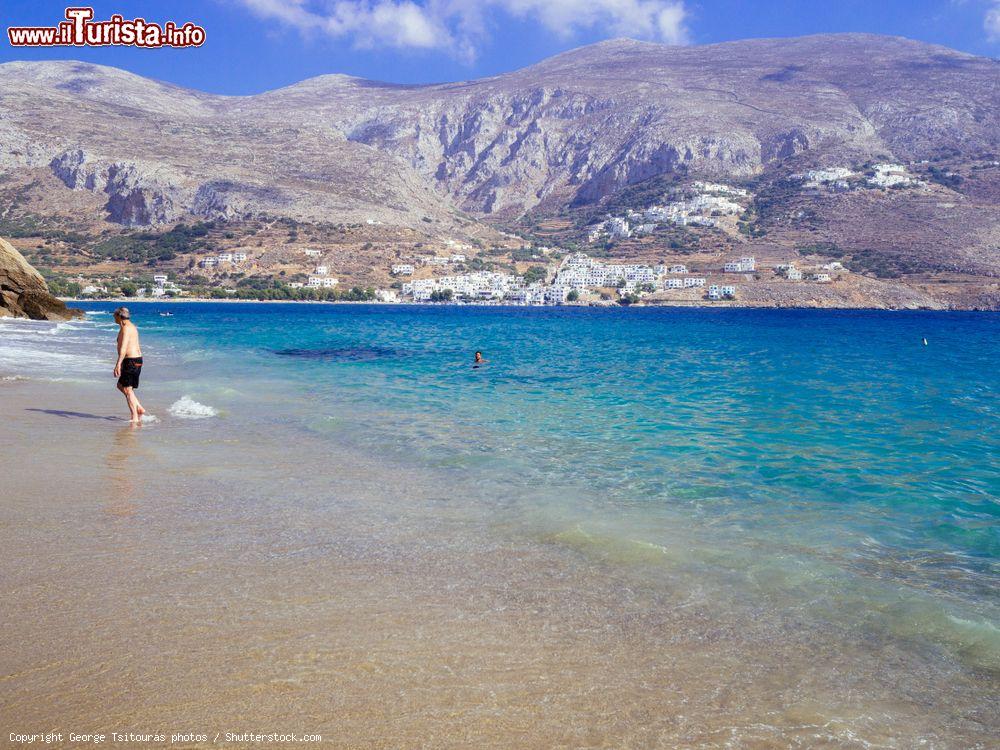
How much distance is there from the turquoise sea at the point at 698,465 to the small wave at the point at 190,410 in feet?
0.37

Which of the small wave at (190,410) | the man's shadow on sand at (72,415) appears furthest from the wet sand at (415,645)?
the small wave at (190,410)

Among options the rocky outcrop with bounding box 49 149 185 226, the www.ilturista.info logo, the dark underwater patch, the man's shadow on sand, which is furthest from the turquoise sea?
the rocky outcrop with bounding box 49 149 185 226

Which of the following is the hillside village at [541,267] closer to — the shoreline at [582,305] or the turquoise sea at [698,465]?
the shoreline at [582,305]

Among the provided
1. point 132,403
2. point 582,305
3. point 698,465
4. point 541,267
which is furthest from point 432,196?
point 698,465

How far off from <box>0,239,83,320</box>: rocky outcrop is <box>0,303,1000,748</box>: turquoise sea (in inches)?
733

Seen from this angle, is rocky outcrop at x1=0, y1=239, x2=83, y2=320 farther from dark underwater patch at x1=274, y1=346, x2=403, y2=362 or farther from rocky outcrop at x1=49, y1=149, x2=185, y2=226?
rocky outcrop at x1=49, y1=149, x2=185, y2=226

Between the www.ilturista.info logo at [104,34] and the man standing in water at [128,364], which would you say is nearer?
the man standing in water at [128,364]

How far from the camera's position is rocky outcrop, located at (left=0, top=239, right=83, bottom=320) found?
3809 centimetres

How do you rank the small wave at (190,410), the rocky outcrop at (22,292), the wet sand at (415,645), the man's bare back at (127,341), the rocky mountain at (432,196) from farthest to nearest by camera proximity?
the rocky mountain at (432,196) < the rocky outcrop at (22,292) < the small wave at (190,410) < the man's bare back at (127,341) < the wet sand at (415,645)

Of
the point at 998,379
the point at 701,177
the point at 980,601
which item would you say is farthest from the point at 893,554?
the point at 701,177

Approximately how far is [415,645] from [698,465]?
21.1 ft

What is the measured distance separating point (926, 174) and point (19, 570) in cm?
17041

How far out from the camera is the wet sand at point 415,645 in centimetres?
336

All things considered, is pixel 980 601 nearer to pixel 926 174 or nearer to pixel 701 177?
pixel 926 174
